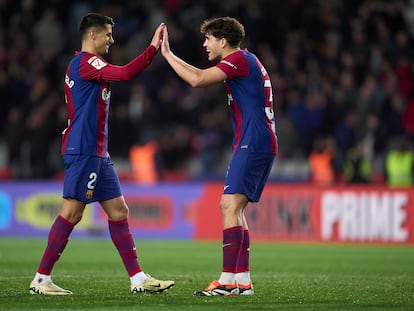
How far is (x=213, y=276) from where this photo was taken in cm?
1091

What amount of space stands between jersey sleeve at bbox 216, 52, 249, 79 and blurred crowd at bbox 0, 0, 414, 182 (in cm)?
1140

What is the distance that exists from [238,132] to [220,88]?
1295 cm

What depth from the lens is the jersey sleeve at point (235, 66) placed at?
8.53m

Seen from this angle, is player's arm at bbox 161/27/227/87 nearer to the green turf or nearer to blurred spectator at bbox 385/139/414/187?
the green turf

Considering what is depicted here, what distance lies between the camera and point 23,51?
22.7 metres

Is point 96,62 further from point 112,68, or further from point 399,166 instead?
point 399,166

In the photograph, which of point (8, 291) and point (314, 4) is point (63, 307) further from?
point (314, 4)

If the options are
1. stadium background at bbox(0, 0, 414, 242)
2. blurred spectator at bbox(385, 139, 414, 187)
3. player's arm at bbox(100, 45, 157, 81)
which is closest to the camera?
player's arm at bbox(100, 45, 157, 81)

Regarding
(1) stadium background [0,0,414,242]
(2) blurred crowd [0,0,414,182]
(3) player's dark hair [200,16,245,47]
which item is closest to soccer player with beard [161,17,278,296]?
(3) player's dark hair [200,16,245,47]

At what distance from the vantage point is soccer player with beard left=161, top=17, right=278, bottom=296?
852cm

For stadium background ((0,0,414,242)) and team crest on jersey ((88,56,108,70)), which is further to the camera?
stadium background ((0,0,414,242))

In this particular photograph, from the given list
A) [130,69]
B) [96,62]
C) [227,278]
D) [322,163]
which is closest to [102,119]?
[96,62]

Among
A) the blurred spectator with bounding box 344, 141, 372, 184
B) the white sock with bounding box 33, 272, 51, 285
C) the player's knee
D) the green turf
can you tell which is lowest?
the green turf

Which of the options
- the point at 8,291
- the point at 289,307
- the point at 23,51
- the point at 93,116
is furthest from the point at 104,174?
the point at 23,51
